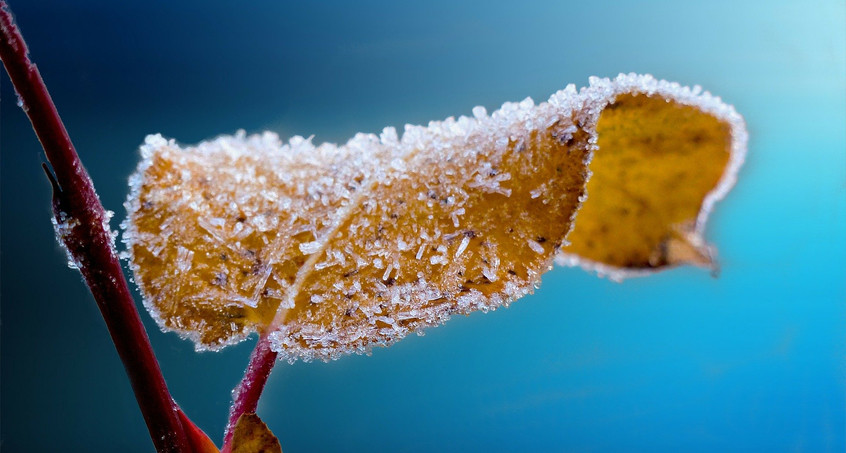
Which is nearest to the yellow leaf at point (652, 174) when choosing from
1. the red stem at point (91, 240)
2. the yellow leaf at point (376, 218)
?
the yellow leaf at point (376, 218)

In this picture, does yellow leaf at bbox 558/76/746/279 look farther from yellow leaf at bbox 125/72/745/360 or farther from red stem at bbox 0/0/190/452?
red stem at bbox 0/0/190/452

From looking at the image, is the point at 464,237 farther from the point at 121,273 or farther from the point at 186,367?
the point at 186,367

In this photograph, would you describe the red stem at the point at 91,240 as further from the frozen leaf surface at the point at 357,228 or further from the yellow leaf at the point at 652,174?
the yellow leaf at the point at 652,174

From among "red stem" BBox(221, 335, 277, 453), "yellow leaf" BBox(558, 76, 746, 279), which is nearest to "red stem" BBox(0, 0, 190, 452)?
"red stem" BBox(221, 335, 277, 453)

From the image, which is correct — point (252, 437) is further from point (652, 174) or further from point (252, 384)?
point (652, 174)

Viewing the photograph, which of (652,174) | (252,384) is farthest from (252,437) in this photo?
(652,174)

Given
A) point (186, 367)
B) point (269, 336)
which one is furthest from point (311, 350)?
point (186, 367)
